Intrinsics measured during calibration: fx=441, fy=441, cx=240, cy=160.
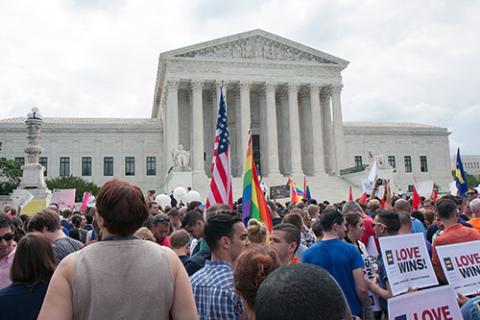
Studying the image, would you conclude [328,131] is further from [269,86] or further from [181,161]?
[181,161]

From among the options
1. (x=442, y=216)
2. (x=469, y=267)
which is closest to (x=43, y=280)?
(x=469, y=267)

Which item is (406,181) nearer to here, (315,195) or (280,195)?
(315,195)

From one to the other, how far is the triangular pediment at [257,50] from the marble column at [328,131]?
4501 mm

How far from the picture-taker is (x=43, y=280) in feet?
12.4

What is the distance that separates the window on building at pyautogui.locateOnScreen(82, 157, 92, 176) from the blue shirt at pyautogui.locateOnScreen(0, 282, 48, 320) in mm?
54903

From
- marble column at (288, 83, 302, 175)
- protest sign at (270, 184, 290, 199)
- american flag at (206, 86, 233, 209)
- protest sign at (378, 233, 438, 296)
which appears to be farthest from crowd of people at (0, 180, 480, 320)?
marble column at (288, 83, 302, 175)

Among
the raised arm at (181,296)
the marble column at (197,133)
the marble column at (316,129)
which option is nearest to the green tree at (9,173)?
the marble column at (197,133)

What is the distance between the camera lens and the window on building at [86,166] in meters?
55.8

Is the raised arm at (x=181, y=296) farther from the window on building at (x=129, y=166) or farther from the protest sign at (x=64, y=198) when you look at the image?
the window on building at (x=129, y=166)

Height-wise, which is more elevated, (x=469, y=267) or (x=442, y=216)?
(x=442, y=216)

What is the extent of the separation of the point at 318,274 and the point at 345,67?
5556cm

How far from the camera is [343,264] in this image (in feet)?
17.1

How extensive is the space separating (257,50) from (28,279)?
168 feet

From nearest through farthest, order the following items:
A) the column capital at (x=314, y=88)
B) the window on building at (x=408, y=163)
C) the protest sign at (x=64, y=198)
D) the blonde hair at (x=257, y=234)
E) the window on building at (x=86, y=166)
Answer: the blonde hair at (x=257, y=234) < the protest sign at (x=64, y=198) < the column capital at (x=314, y=88) < the window on building at (x=86, y=166) < the window on building at (x=408, y=163)
